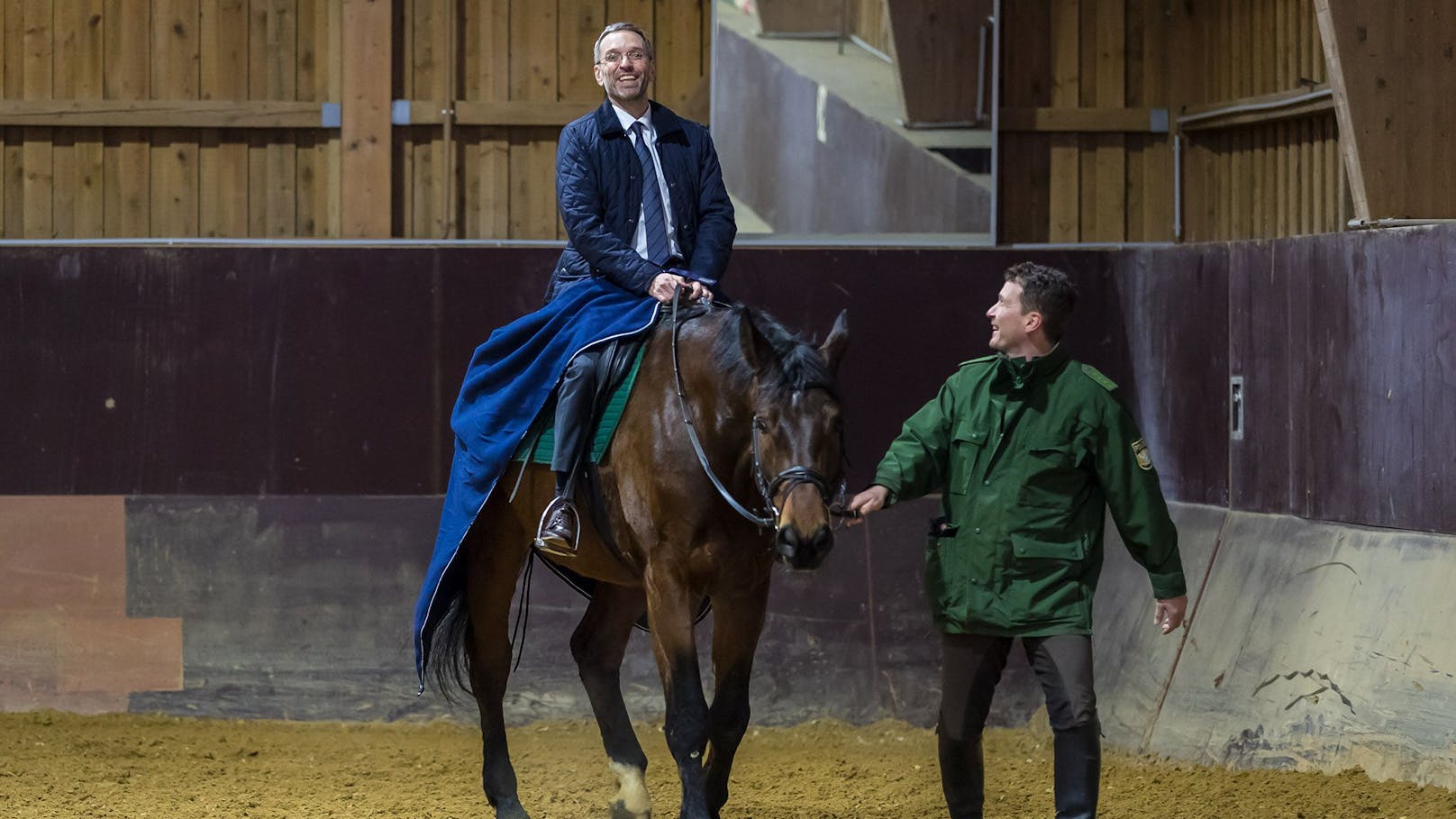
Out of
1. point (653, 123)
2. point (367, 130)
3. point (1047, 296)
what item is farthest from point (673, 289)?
point (367, 130)

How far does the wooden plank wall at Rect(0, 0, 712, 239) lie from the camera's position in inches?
309

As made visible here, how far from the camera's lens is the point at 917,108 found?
764 cm

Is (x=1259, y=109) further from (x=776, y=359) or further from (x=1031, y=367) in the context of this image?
(x=776, y=359)

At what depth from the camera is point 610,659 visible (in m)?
5.59

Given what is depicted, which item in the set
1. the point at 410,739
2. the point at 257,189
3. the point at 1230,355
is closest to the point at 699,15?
the point at 257,189

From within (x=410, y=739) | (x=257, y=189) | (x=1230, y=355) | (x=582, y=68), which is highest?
(x=582, y=68)

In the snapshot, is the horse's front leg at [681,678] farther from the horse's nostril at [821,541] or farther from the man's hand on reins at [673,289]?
the man's hand on reins at [673,289]

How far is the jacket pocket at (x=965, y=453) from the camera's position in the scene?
4219mm

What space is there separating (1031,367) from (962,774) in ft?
3.36

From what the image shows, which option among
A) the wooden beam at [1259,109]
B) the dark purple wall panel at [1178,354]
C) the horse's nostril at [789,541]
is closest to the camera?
the horse's nostril at [789,541]

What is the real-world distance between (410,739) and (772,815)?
1953 mm

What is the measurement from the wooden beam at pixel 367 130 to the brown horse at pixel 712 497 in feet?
9.48

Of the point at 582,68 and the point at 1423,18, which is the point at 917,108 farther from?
the point at 1423,18

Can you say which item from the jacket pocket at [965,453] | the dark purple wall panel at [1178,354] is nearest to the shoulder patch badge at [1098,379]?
the jacket pocket at [965,453]
